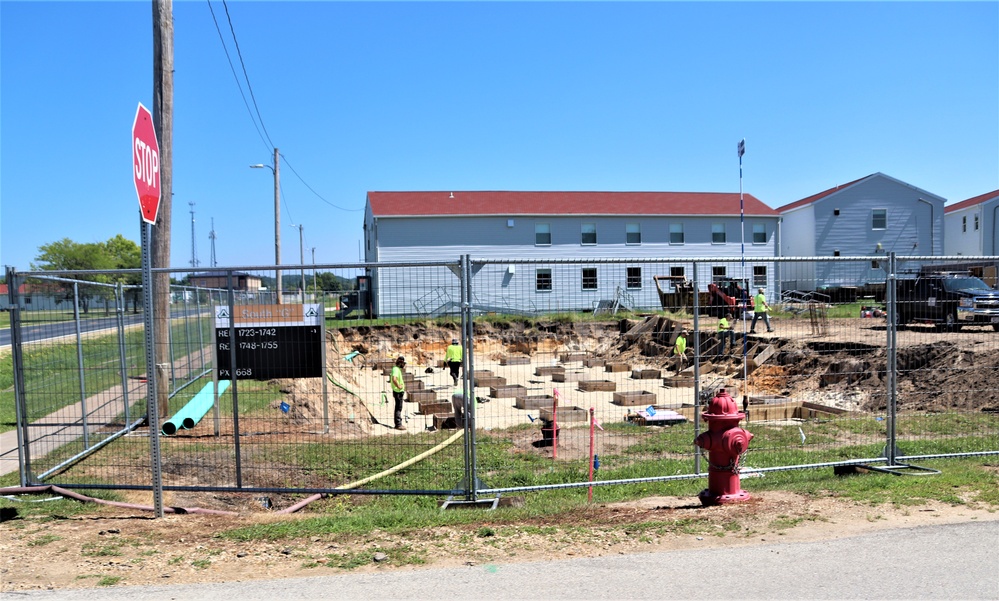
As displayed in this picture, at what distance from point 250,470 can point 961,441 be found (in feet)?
29.4

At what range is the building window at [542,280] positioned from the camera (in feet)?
25.2

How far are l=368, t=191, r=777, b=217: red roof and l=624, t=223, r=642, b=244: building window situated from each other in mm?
771

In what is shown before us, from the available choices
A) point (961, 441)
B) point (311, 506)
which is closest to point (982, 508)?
point (961, 441)

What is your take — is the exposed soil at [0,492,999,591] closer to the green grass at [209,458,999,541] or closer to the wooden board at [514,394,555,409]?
the green grass at [209,458,999,541]

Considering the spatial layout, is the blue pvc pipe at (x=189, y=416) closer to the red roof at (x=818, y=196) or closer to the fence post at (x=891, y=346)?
the fence post at (x=891, y=346)

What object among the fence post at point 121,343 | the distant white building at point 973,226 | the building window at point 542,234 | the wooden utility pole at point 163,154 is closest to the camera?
the fence post at point 121,343

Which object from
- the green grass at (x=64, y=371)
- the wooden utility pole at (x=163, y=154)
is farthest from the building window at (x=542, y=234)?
the green grass at (x=64, y=371)

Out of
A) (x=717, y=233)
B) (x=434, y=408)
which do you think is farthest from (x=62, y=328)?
(x=717, y=233)

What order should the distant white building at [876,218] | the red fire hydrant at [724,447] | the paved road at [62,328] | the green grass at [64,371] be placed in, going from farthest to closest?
1. the distant white building at [876,218]
2. the green grass at [64,371]
3. the paved road at [62,328]
4. the red fire hydrant at [724,447]

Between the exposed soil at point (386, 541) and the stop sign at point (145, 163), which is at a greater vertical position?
the stop sign at point (145, 163)

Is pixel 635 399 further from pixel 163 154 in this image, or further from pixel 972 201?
pixel 972 201

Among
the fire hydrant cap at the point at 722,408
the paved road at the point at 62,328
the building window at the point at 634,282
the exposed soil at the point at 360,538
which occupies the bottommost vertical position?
the exposed soil at the point at 360,538

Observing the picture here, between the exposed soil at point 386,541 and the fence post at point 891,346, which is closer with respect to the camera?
the exposed soil at point 386,541

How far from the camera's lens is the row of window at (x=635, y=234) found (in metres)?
39.9
